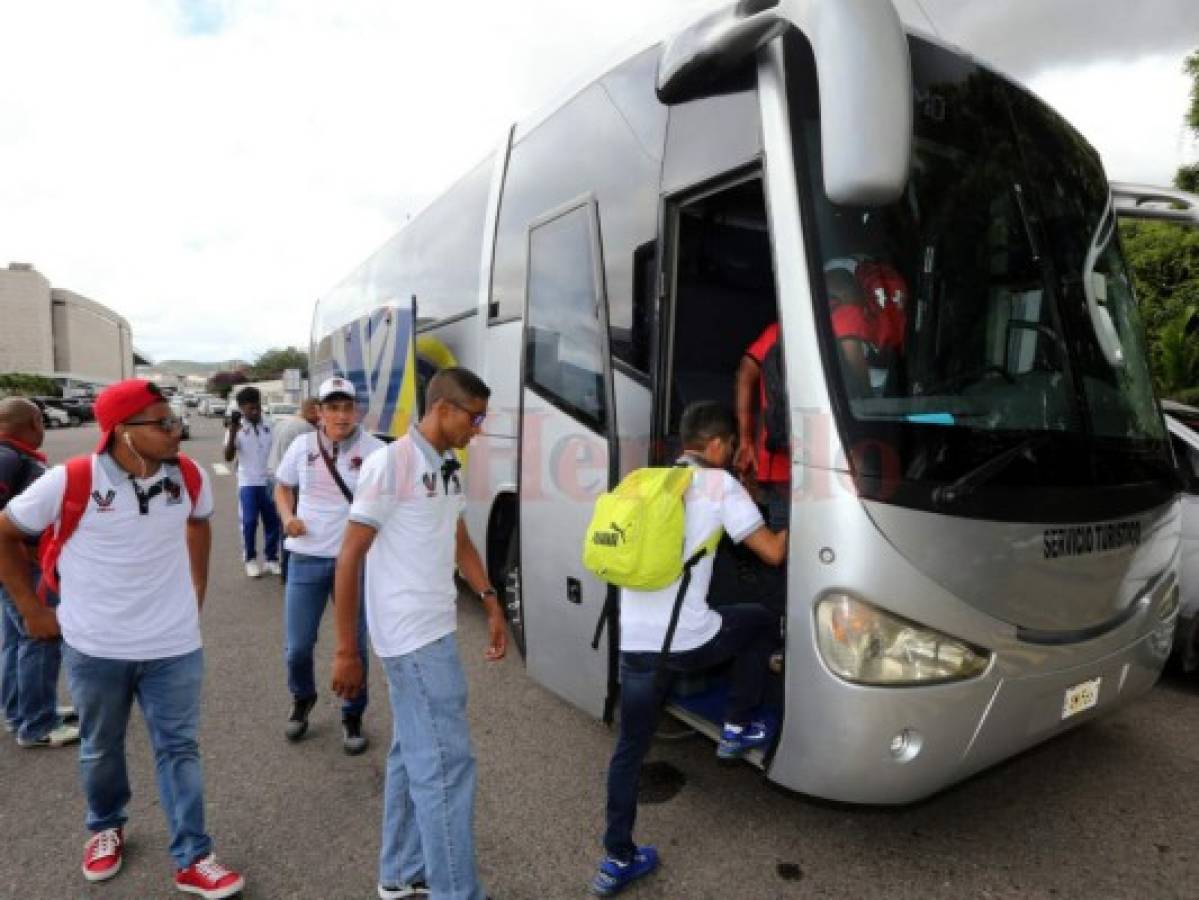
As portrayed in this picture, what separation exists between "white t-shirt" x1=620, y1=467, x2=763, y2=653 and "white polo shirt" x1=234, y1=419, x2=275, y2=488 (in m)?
5.68

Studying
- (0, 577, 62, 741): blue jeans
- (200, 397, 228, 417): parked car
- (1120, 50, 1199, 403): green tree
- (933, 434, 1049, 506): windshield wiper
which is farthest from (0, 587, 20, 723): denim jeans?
(200, 397, 228, 417): parked car

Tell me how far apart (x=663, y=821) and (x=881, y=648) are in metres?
1.31

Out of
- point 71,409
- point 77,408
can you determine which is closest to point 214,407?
point 77,408

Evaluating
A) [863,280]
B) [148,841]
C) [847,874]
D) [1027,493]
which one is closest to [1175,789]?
[847,874]

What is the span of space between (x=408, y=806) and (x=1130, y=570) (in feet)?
9.03

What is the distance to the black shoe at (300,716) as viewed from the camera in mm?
3877

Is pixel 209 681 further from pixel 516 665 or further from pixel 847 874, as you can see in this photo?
pixel 847 874

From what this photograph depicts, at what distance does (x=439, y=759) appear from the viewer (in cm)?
229

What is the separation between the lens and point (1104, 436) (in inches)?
111

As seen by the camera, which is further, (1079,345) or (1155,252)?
(1155,252)

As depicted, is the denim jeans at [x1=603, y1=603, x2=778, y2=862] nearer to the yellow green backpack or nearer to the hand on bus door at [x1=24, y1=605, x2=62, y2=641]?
the yellow green backpack

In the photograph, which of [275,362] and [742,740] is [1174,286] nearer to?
[742,740]

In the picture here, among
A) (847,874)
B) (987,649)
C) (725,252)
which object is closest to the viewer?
(987,649)

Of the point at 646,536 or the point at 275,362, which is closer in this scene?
the point at 646,536
